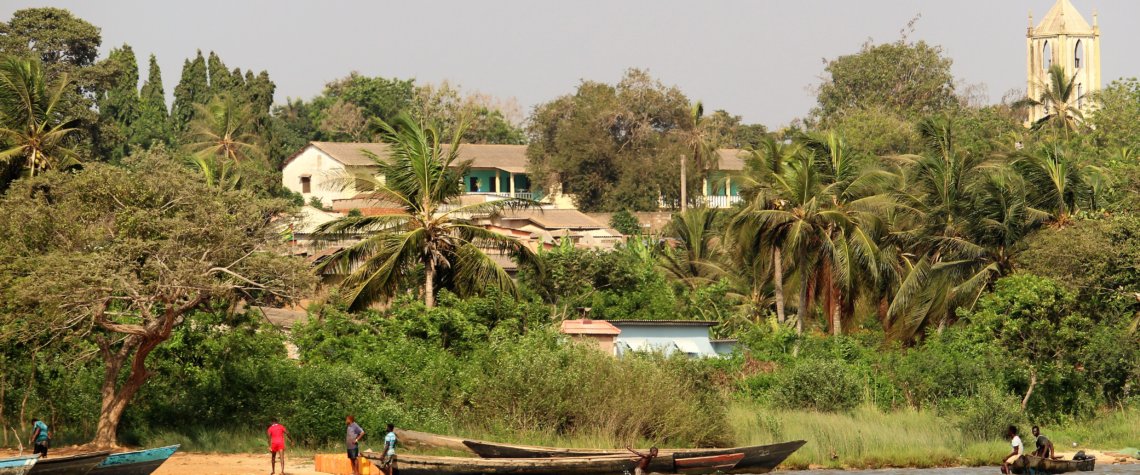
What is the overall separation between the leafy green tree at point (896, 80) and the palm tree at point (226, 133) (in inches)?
1092

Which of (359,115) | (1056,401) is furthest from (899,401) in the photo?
(359,115)

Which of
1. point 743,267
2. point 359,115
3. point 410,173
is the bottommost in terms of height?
point 743,267

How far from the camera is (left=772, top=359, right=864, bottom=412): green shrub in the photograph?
1168 inches

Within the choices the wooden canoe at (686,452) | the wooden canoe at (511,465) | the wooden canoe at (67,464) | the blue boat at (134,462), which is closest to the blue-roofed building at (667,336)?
the wooden canoe at (686,452)

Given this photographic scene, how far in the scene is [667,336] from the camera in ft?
108

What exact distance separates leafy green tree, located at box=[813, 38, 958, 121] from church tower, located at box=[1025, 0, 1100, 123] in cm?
1228

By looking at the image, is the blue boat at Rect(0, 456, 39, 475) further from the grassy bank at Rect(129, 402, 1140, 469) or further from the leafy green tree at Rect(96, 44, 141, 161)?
the leafy green tree at Rect(96, 44, 141, 161)

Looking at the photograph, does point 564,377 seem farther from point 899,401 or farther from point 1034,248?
point 1034,248

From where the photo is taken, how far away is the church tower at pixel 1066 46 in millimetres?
81312

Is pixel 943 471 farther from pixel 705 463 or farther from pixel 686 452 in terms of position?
pixel 686 452

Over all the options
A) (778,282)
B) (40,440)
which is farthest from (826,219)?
(40,440)

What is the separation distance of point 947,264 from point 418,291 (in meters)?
12.7

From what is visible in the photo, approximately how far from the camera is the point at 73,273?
72.6 ft

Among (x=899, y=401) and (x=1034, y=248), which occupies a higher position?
(x=1034, y=248)
